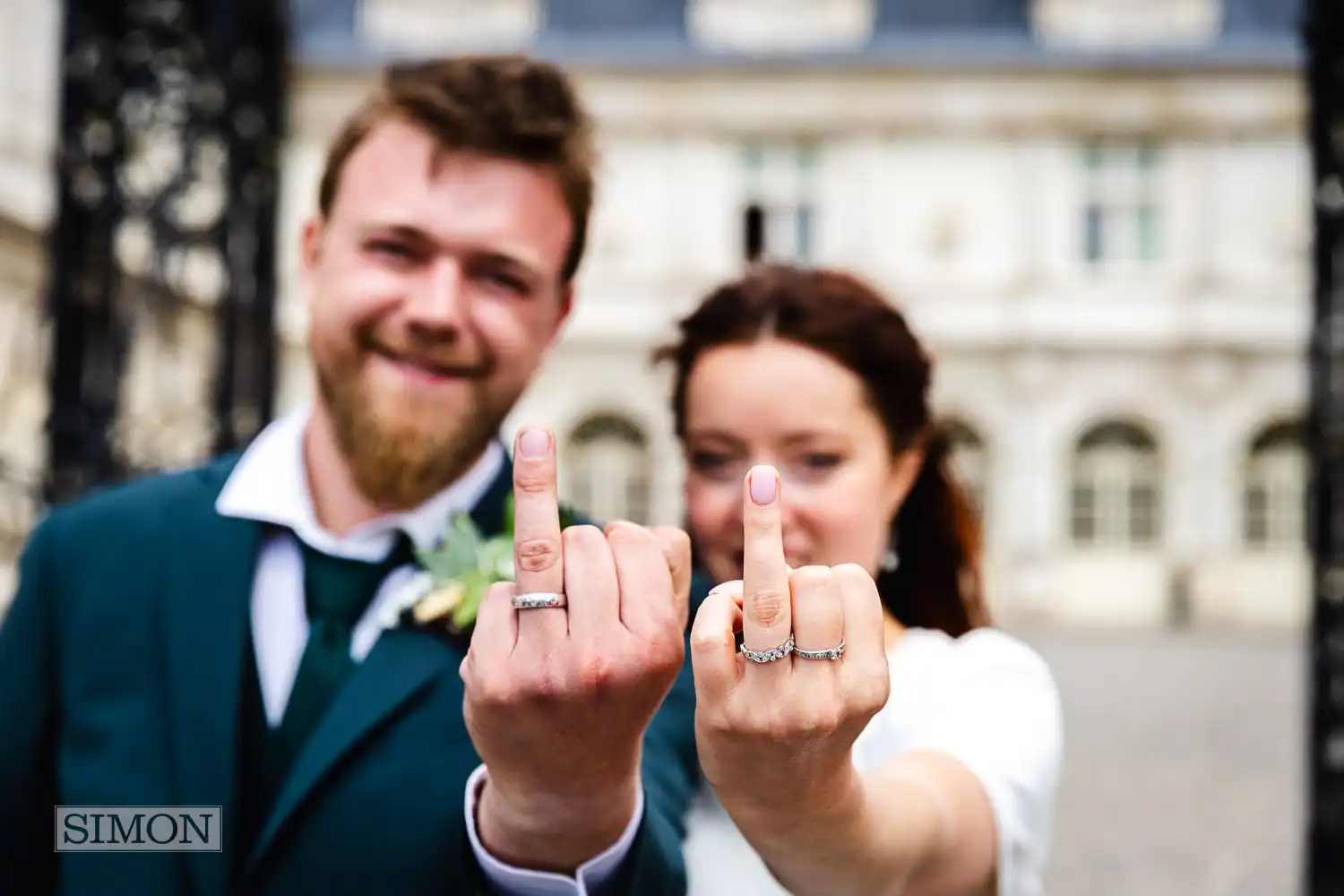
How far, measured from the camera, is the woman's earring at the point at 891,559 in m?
1.91

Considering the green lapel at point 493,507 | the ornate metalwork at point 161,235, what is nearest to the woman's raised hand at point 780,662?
the green lapel at point 493,507

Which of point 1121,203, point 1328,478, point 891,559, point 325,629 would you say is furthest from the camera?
point 1121,203

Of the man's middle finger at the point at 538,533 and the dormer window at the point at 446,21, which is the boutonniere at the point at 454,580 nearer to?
the man's middle finger at the point at 538,533

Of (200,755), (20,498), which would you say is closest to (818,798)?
(200,755)

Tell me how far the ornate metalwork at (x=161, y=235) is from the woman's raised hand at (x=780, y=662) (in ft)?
11.2

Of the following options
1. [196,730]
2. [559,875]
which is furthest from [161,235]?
[559,875]

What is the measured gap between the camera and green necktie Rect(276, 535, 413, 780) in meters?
1.36

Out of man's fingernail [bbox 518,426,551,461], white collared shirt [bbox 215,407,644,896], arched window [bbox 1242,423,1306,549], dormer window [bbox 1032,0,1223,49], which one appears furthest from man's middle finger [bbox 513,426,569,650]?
dormer window [bbox 1032,0,1223,49]

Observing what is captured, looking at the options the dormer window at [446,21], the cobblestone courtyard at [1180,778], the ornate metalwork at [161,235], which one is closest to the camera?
the ornate metalwork at [161,235]

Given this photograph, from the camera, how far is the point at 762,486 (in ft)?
2.84

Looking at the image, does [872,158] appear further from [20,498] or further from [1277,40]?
[20,498]

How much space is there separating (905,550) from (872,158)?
54.8ft

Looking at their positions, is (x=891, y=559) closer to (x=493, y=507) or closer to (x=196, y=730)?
(x=493, y=507)

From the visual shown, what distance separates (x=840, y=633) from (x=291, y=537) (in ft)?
2.79
